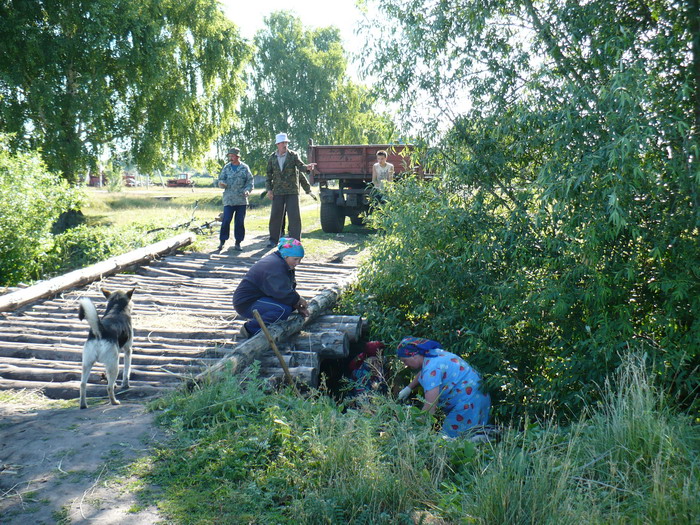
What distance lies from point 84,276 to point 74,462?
5717 mm

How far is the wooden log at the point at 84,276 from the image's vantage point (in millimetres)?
8219

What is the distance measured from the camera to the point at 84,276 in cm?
947

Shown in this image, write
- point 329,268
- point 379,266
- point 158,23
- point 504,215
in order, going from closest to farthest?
point 504,215, point 379,266, point 329,268, point 158,23

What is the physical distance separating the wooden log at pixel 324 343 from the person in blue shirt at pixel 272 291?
29cm

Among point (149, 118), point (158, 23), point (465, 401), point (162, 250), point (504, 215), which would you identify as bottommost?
point (465, 401)

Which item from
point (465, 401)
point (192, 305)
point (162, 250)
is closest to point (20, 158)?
point (162, 250)

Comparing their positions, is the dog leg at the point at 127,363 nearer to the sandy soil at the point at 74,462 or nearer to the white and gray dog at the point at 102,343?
the white and gray dog at the point at 102,343

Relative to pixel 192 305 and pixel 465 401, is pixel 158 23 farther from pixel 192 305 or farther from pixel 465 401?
pixel 465 401

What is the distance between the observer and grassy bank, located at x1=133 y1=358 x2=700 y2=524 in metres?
3.61

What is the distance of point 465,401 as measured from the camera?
246 inches

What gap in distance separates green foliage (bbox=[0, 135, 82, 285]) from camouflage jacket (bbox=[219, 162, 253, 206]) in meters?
3.37

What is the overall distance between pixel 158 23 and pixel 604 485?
67.8 ft

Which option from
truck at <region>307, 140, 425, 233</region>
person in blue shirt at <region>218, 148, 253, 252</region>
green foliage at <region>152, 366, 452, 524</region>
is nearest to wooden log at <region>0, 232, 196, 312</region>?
person in blue shirt at <region>218, 148, 253, 252</region>

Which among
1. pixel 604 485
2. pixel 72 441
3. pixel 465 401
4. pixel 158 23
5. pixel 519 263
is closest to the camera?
pixel 604 485
